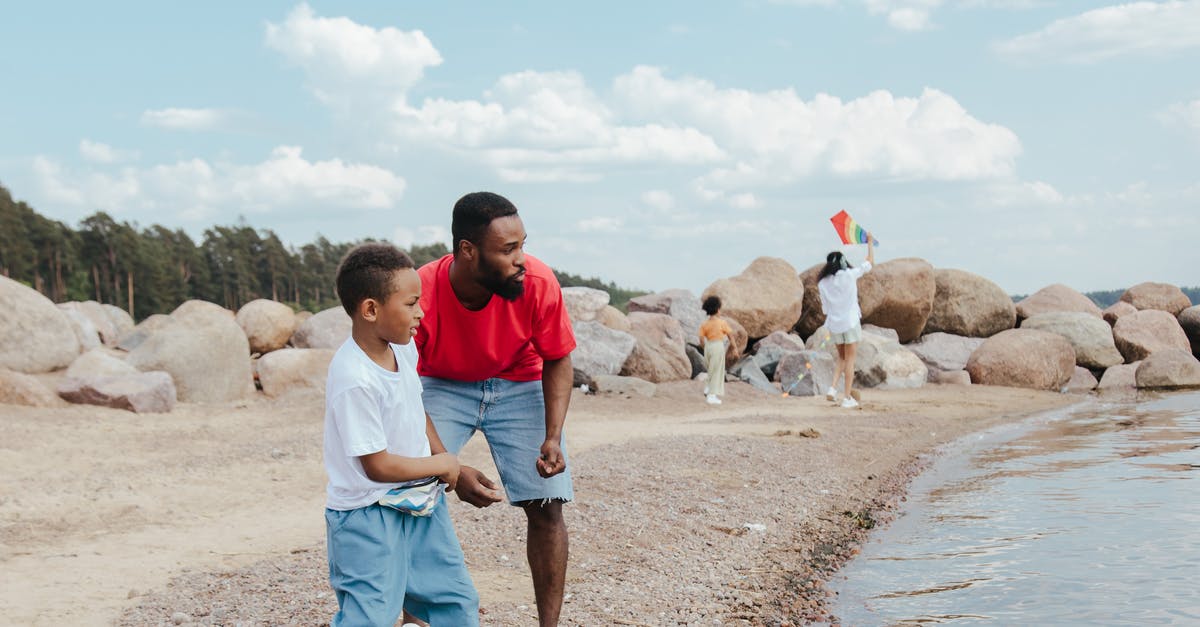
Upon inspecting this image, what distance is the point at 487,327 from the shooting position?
13.4 ft

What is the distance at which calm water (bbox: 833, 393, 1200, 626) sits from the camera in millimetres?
5570

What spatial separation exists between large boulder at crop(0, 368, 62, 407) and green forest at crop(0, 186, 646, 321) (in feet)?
82.7

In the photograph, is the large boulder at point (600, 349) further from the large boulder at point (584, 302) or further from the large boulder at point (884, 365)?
the large boulder at point (884, 365)

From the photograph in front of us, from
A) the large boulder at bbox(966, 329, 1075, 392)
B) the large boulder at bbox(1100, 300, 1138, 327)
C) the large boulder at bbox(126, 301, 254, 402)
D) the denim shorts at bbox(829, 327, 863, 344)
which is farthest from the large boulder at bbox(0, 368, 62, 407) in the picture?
the large boulder at bbox(1100, 300, 1138, 327)

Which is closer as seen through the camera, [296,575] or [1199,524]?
[296,575]

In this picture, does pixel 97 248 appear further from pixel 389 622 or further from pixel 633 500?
pixel 389 622

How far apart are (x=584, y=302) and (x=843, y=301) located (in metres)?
6.31

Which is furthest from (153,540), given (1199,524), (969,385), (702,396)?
(969,385)

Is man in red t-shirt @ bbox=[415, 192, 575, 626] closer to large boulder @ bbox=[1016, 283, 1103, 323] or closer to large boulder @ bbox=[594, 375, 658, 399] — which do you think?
large boulder @ bbox=[594, 375, 658, 399]

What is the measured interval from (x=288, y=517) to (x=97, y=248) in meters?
50.6

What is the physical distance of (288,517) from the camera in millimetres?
7375

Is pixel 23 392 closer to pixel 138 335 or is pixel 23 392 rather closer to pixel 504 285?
pixel 138 335

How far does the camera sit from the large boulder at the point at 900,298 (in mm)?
20828

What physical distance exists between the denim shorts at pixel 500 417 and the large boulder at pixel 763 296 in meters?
16.1
